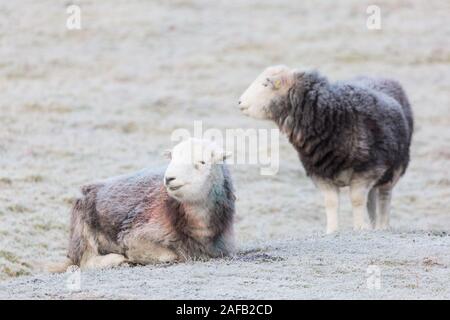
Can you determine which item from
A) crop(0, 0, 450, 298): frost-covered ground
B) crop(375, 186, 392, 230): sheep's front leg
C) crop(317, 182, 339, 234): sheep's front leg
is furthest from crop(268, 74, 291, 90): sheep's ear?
crop(375, 186, 392, 230): sheep's front leg

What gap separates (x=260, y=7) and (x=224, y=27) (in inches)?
108

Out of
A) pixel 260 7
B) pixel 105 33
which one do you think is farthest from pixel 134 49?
pixel 260 7

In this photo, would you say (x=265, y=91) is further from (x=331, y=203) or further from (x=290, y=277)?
(x=290, y=277)

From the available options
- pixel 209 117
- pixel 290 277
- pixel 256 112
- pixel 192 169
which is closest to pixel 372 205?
pixel 256 112

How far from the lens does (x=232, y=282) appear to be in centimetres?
941

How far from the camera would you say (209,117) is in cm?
2608

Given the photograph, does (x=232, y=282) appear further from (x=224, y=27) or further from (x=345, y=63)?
(x=224, y=27)

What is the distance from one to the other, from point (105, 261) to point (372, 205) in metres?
5.17

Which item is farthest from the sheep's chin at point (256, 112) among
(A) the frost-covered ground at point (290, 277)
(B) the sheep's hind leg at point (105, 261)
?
(B) the sheep's hind leg at point (105, 261)

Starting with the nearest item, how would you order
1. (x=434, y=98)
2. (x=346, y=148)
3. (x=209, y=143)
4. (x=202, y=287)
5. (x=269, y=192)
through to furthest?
(x=202, y=287) < (x=209, y=143) < (x=346, y=148) < (x=269, y=192) < (x=434, y=98)

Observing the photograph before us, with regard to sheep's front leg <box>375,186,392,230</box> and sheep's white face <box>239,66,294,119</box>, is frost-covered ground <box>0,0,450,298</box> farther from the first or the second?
sheep's white face <box>239,66,294,119</box>

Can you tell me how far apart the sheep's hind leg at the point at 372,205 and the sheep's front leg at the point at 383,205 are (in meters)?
0.06

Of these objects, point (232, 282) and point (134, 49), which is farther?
point (134, 49)

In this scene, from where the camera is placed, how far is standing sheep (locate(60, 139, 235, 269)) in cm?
1037
